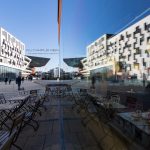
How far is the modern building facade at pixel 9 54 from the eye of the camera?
62688 mm

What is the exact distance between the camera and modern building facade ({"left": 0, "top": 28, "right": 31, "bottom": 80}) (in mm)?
62688

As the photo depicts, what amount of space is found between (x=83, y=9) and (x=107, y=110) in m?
2.22

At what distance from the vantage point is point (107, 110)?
556 cm

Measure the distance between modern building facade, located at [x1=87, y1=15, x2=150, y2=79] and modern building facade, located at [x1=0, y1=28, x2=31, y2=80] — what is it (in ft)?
182

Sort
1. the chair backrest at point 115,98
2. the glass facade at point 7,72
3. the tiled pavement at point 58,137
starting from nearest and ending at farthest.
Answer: the tiled pavement at point 58,137 → the chair backrest at point 115,98 → the glass facade at point 7,72

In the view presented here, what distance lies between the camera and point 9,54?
7119 centimetres

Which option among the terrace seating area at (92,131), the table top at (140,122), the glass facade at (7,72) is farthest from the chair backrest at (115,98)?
the glass facade at (7,72)

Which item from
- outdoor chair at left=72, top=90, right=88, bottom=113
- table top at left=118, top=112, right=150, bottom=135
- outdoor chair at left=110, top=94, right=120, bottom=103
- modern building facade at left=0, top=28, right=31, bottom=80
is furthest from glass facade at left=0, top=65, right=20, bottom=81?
table top at left=118, top=112, right=150, bottom=135

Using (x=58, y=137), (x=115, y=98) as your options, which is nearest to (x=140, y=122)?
(x=58, y=137)

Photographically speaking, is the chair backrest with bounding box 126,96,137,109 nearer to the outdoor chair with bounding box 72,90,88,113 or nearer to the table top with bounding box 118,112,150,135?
the table top with bounding box 118,112,150,135

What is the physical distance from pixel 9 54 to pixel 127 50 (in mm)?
69197

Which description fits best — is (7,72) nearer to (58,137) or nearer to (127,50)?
(58,137)

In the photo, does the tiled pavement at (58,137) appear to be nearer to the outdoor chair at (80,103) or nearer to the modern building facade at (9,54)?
the outdoor chair at (80,103)

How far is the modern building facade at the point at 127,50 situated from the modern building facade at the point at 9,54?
182 feet
